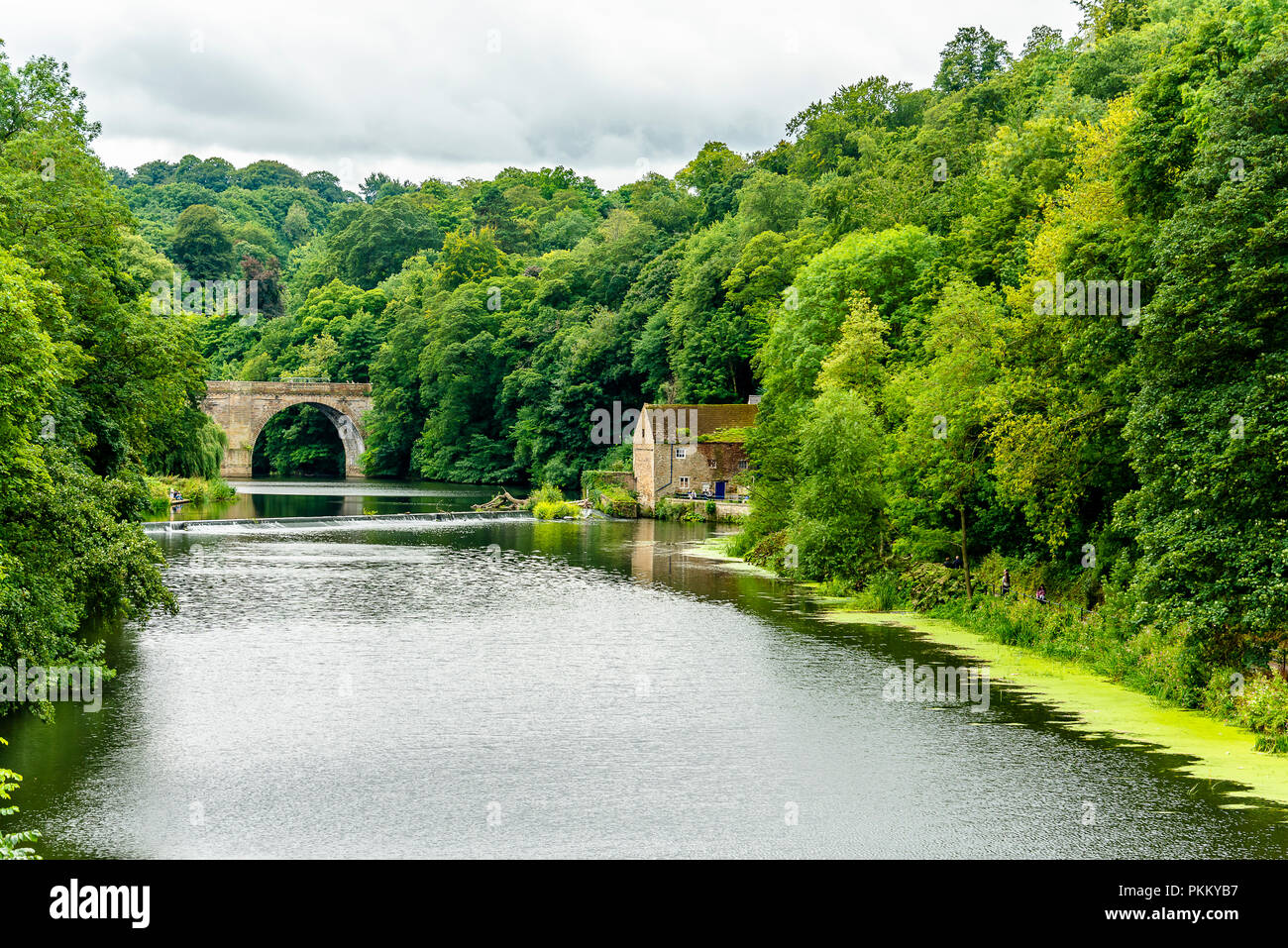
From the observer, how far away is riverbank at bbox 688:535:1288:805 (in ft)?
55.3

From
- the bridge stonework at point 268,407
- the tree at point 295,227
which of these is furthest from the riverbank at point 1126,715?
the tree at point 295,227

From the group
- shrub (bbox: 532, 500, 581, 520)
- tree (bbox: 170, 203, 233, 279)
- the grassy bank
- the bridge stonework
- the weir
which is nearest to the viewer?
the grassy bank

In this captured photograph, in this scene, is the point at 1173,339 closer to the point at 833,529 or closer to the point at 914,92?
the point at 833,529

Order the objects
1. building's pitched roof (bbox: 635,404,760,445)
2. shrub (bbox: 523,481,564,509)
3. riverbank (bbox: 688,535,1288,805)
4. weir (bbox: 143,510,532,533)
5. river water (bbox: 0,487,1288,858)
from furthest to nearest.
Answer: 1. building's pitched roof (bbox: 635,404,760,445)
2. shrub (bbox: 523,481,564,509)
3. weir (bbox: 143,510,532,533)
4. riverbank (bbox: 688,535,1288,805)
5. river water (bbox: 0,487,1288,858)

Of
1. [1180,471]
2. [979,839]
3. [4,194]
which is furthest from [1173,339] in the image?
[4,194]

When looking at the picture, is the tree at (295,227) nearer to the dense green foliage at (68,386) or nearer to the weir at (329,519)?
the weir at (329,519)

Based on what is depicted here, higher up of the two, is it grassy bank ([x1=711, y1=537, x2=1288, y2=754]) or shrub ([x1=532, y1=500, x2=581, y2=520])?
shrub ([x1=532, y1=500, x2=581, y2=520])

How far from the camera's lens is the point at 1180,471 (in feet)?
A: 63.6

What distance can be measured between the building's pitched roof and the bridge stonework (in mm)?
39197

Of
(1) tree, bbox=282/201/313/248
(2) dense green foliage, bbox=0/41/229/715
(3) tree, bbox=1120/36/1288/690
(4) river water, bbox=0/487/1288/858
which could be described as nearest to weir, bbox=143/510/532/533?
(2) dense green foliage, bbox=0/41/229/715

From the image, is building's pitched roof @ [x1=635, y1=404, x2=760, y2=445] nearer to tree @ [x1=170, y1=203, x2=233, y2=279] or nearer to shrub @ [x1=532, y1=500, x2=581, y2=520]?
shrub @ [x1=532, y1=500, x2=581, y2=520]

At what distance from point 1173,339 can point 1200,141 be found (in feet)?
11.2

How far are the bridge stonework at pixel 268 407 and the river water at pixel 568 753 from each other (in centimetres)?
6649

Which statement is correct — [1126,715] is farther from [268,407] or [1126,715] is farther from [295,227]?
[295,227]
